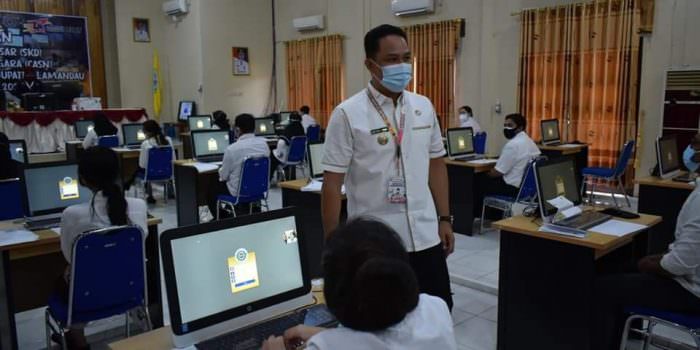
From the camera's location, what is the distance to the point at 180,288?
54.7 inches

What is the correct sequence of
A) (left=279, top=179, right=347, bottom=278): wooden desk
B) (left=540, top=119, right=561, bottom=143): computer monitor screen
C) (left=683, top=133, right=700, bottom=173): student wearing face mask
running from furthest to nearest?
1. (left=540, top=119, right=561, bottom=143): computer monitor screen
2. (left=683, top=133, right=700, bottom=173): student wearing face mask
3. (left=279, top=179, right=347, bottom=278): wooden desk

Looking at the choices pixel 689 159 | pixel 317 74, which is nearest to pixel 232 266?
pixel 689 159

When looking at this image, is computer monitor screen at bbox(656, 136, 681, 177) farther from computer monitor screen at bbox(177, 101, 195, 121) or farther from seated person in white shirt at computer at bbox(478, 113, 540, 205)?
computer monitor screen at bbox(177, 101, 195, 121)

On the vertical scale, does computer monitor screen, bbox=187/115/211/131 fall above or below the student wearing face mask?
above

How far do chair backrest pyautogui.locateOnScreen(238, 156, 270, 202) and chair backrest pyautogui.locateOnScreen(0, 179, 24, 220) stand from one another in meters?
1.93

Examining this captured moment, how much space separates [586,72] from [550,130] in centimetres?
94

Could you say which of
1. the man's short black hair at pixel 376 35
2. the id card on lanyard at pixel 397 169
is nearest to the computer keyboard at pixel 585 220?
the id card on lanyard at pixel 397 169

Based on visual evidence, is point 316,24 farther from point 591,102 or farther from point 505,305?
point 505,305

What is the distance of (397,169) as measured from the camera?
204cm

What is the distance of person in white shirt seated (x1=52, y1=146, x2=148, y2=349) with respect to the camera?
8.20ft

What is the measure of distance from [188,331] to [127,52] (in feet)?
39.1

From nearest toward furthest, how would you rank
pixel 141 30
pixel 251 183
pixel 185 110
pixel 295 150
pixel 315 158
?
pixel 315 158 < pixel 251 183 < pixel 295 150 < pixel 185 110 < pixel 141 30

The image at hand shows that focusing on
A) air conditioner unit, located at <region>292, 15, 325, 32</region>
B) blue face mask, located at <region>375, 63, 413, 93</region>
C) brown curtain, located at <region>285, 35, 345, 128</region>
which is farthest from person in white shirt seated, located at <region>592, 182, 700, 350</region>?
air conditioner unit, located at <region>292, 15, 325, 32</region>

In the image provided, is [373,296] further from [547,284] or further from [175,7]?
[175,7]
